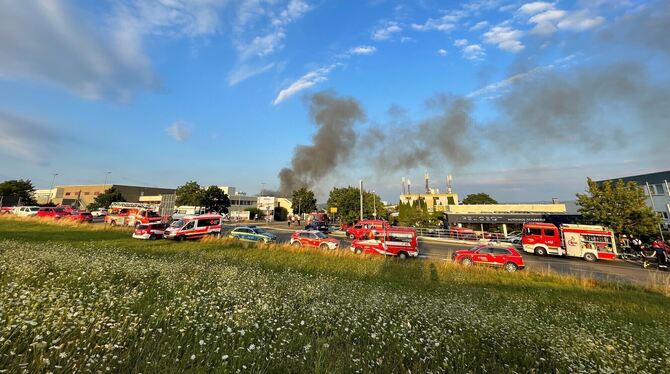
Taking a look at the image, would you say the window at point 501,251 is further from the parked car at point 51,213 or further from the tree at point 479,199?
the tree at point 479,199

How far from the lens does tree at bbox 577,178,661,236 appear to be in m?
26.0

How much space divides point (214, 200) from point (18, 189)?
47.7 meters

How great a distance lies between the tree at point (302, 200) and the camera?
79.1 metres

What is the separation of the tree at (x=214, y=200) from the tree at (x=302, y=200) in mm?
18950

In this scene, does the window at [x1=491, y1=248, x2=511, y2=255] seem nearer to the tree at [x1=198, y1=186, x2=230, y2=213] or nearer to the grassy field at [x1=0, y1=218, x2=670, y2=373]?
the grassy field at [x1=0, y1=218, x2=670, y2=373]

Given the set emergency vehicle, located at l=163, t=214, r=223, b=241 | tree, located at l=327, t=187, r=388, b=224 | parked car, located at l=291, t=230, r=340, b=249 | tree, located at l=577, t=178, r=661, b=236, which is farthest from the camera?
tree, located at l=327, t=187, r=388, b=224

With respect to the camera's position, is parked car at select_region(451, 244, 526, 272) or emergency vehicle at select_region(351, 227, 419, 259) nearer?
parked car at select_region(451, 244, 526, 272)

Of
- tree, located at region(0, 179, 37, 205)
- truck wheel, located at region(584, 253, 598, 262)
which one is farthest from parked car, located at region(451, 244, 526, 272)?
tree, located at region(0, 179, 37, 205)

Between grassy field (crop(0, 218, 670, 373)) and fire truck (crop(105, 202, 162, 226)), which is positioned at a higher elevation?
fire truck (crop(105, 202, 162, 226))

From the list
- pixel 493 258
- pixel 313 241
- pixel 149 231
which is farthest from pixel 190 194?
pixel 493 258

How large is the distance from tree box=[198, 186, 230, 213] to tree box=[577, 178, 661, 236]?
230 feet

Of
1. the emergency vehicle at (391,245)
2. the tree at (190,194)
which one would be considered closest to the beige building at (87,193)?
the tree at (190,194)

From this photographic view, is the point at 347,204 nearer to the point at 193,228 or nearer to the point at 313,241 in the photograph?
the point at 313,241

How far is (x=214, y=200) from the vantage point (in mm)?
68500
